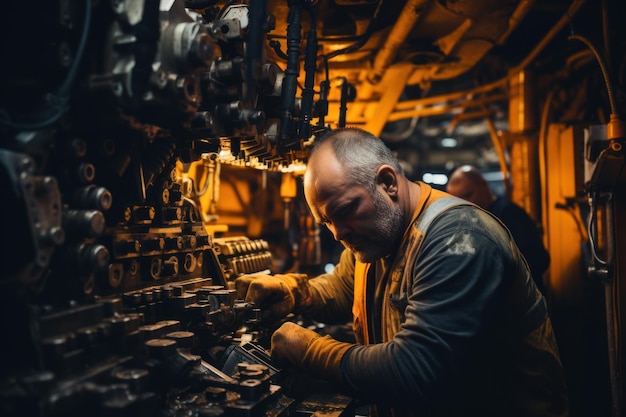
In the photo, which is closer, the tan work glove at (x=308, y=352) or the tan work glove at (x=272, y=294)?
the tan work glove at (x=308, y=352)

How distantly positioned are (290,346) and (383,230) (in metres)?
0.55

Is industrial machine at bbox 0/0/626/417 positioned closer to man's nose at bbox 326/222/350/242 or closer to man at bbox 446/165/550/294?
man's nose at bbox 326/222/350/242

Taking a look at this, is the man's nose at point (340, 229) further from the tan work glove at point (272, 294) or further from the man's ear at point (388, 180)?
the tan work glove at point (272, 294)

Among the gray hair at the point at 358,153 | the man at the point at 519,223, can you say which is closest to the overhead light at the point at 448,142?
the man at the point at 519,223

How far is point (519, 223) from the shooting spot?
3.98 meters

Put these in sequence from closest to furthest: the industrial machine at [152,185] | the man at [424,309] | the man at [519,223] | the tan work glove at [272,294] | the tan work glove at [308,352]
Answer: the industrial machine at [152,185], the man at [424,309], the tan work glove at [308,352], the tan work glove at [272,294], the man at [519,223]

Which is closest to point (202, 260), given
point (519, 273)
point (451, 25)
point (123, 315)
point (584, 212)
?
point (123, 315)

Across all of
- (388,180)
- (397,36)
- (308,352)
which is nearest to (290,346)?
(308,352)

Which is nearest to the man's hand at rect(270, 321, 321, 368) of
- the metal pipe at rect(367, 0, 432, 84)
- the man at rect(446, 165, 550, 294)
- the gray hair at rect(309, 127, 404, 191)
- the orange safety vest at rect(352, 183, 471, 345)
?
the orange safety vest at rect(352, 183, 471, 345)

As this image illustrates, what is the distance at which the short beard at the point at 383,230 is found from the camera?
1.99 m

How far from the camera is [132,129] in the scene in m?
1.53

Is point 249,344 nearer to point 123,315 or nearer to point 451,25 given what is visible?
point 123,315

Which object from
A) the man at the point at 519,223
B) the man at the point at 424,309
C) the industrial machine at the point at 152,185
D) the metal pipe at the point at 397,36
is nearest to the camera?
the industrial machine at the point at 152,185

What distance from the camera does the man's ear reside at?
2002mm
